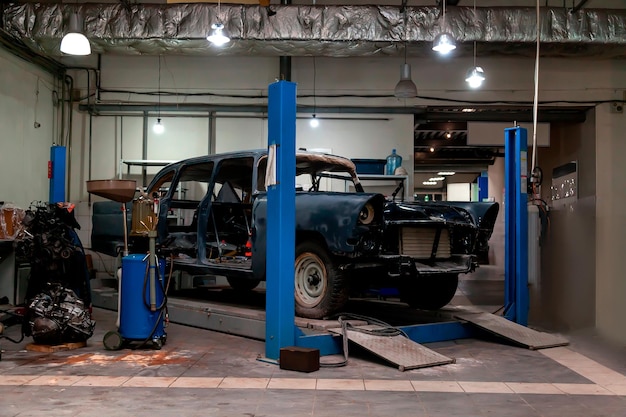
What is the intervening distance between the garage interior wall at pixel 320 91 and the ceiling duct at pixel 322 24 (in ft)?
9.02

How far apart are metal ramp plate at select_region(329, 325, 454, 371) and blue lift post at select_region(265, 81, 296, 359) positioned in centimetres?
60

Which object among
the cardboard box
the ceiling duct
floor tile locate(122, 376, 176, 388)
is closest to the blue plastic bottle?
the ceiling duct

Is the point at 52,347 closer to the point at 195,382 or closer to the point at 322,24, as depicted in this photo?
the point at 195,382

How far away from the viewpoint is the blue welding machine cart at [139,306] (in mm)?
5648

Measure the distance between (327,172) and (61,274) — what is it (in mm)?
3198

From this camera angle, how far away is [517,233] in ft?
23.2

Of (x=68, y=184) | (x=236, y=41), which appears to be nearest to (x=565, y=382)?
(x=236, y=41)

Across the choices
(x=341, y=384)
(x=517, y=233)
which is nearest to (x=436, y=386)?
(x=341, y=384)

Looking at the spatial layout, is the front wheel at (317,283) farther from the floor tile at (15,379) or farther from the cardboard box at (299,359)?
the floor tile at (15,379)

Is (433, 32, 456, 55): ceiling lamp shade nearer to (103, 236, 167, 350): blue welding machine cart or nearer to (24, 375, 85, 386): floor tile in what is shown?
(103, 236, 167, 350): blue welding machine cart

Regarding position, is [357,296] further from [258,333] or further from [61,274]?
[61,274]

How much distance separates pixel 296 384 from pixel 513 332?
283 cm

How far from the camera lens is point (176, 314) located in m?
7.10

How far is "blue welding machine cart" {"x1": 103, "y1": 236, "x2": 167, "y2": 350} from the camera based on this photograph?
5648 mm
